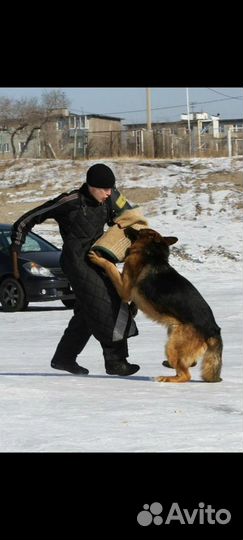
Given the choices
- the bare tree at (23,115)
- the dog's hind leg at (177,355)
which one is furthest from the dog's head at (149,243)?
the bare tree at (23,115)

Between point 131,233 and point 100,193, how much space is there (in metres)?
0.39

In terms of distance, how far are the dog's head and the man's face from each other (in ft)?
1.00

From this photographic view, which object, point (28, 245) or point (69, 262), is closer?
point (69, 262)

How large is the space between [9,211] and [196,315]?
2415 centimetres

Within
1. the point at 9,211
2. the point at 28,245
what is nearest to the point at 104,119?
the point at 9,211

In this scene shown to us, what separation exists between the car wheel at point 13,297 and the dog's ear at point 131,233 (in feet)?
29.0

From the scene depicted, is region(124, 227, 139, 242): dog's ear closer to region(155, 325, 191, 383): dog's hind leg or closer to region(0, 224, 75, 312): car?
region(155, 325, 191, 383): dog's hind leg

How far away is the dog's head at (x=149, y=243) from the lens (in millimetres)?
8562

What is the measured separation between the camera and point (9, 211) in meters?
32.2

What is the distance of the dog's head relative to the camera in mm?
8562

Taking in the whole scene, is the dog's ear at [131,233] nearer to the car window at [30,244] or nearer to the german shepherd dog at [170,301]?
the german shepherd dog at [170,301]

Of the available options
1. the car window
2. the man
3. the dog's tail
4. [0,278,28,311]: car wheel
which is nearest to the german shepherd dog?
the dog's tail
